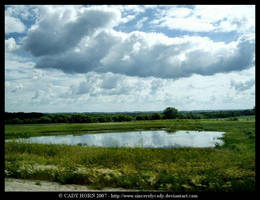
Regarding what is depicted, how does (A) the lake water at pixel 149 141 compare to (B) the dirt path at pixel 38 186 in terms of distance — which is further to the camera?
(A) the lake water at pixel 149 141

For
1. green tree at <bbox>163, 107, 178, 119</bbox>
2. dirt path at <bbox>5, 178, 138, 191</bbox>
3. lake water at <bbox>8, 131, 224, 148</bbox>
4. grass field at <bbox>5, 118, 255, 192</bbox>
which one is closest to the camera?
dirt path at <bbox>5, 178, 138, 191</bbox>

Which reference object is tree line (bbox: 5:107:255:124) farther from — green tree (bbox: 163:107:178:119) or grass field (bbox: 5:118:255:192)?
grass field (bbox: 5:118:255:192)

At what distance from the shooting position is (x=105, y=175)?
306 inches

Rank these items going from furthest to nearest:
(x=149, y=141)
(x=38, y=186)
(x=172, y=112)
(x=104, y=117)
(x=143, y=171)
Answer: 1. (x=104, y=117)
2. (x=172, y=112)
3. (x=149, y=141)
4. (x=143, y=171)
5. (x=38, y=186)

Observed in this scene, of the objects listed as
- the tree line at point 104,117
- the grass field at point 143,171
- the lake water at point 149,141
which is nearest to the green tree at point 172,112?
the tree line at point 104,117

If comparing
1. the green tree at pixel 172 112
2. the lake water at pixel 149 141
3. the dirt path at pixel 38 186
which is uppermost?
the green tree at pixel 172 112

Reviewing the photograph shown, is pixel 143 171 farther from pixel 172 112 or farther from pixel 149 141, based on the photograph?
pixel 172 112

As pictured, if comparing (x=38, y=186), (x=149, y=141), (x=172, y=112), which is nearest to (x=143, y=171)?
(x=38, y=186)

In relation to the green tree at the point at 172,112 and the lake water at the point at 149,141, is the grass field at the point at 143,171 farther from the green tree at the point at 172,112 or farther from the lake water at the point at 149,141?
the green tree at the point at 172,112

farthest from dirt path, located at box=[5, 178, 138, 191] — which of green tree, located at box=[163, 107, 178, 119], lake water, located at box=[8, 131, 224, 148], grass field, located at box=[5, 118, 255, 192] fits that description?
green tree, located at box=[163, 107, 178, 119]
